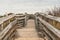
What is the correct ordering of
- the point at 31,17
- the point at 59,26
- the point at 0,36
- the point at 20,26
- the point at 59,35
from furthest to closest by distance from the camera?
the point at 31,17, the point at 20,26, the point at 59,26, the point at 0,36, the point at 59,35

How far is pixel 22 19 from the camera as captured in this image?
15711 mm

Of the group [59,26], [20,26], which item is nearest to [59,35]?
[59,26]

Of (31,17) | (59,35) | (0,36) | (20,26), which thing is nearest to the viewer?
(59,35)

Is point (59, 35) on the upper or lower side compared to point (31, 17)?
upper

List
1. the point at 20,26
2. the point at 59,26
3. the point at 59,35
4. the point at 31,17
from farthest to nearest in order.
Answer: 1. the point at 31,17
2. the point at 20,26
3. the point at 59,26
4. the point at 59,35

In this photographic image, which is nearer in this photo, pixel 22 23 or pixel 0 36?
pixel 0 36

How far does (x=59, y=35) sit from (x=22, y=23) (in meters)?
11.5

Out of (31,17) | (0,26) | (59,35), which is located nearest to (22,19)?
(0,26)

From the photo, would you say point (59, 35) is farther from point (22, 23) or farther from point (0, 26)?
point (22, 23)

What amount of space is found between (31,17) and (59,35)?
25782mm

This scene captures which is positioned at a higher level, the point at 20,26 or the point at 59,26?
the point at 59,26

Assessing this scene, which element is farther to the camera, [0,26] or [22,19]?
[22,19]

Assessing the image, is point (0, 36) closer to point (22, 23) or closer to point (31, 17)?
point (22, 23)

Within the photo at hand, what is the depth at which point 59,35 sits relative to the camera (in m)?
4.45
